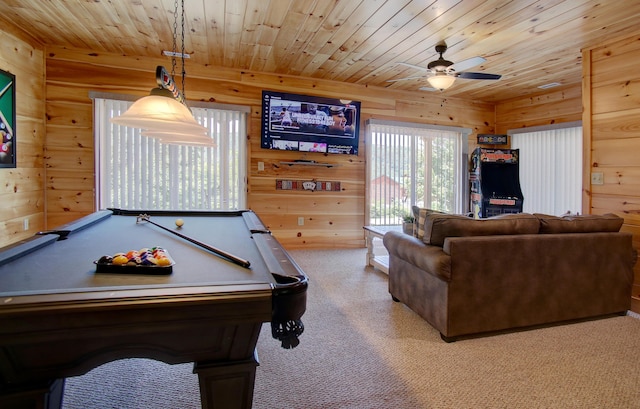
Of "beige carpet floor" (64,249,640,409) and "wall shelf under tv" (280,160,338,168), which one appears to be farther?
"wall shelf under tv" (280,160,338,168)

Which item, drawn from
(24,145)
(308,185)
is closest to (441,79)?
(308,185)

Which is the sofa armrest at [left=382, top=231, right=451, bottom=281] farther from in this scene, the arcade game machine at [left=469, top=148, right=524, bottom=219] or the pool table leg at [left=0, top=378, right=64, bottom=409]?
the arcade game machine at [left=469, top=148, right=524, bottom=219]

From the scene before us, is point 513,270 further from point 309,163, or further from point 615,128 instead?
point 309,163

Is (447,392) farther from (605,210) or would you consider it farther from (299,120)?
(299,120)

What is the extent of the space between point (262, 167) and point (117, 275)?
3674mm

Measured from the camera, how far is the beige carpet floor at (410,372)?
1.66 meters

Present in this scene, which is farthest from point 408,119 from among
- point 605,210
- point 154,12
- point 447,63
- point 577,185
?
point 154,12

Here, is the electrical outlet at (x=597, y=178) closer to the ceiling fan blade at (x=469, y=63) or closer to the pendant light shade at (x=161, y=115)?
the ceiling fan blade at (x=469, y=63)

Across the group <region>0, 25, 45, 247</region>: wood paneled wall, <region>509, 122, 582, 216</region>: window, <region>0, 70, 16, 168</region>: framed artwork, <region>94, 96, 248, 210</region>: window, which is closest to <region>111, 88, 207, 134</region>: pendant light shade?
<region>0, 70, 16, 168</region>: framed artwork

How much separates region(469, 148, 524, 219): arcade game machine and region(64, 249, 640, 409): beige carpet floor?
2.95 meters

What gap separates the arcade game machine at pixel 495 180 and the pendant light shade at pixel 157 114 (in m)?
4.79

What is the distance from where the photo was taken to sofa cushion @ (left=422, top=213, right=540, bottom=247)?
7.52 ft

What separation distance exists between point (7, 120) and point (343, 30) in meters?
3.26

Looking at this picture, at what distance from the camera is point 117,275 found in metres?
1.25
